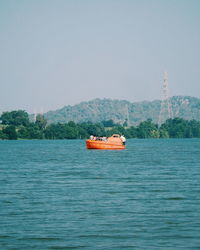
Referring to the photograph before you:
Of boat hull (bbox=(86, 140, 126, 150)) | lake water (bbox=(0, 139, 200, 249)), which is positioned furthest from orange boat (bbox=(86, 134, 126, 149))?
lake water (bbox=(0, 139, 200, 249))

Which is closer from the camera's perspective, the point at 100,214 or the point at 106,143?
the point at 100,214

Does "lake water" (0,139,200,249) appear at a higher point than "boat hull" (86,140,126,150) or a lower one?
lower

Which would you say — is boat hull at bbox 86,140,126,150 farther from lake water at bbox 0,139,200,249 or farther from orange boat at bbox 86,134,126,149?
lake water at bbox 0,139,200,249

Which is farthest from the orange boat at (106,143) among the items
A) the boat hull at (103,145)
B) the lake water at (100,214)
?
the lake water at (100,214)

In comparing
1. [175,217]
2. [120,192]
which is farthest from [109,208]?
[120,192]

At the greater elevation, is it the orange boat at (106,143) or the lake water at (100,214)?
the orange boat at (106,143)

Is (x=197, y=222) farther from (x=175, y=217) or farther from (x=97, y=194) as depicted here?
(x=97, y=194)

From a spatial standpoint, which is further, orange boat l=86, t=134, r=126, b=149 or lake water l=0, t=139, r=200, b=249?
orange boat l=86, t=134, r=126, b=149

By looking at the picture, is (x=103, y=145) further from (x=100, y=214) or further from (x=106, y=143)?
(x=100, y=214)

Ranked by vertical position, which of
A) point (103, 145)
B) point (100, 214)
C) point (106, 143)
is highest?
point (106, 143)

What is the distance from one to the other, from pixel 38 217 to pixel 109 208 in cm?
445

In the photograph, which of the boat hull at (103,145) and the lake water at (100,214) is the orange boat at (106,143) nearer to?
the boat hull at (103,145)

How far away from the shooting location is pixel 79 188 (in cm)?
3978

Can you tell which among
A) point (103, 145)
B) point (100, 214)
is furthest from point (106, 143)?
point (100, 214)
